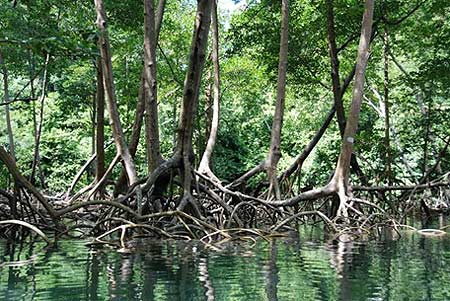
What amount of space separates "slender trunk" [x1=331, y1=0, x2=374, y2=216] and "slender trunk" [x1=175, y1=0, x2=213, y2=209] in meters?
2.22

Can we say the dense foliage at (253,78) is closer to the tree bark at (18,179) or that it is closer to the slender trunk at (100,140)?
the tree bark at (18,179)

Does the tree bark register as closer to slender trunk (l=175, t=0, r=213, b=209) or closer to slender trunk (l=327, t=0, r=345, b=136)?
slender trunk (l=175, t=0, r=213, b=209)

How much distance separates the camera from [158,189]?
7434 mm

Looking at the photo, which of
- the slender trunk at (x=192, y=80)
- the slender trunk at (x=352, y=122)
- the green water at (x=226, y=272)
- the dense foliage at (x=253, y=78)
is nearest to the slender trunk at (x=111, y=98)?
the dense foliage at (x=253, y=78)

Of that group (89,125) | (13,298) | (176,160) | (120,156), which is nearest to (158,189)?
(176,160)

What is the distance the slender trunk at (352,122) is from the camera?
826 centimetres

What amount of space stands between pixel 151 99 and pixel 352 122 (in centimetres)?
276

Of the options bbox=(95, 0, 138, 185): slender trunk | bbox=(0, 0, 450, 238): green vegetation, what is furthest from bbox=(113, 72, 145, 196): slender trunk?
bbox=(95, 0, 138, 185): slender trunk

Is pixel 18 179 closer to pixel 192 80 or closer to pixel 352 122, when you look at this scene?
pixel 192 80

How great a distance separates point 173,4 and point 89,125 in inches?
192

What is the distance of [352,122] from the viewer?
27.7 feet

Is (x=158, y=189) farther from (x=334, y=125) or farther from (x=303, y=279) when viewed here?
(x=334, y=125)

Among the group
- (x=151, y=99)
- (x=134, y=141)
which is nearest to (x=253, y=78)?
(x=134, y=141)

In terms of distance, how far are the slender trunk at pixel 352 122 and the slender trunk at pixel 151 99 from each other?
243cm
